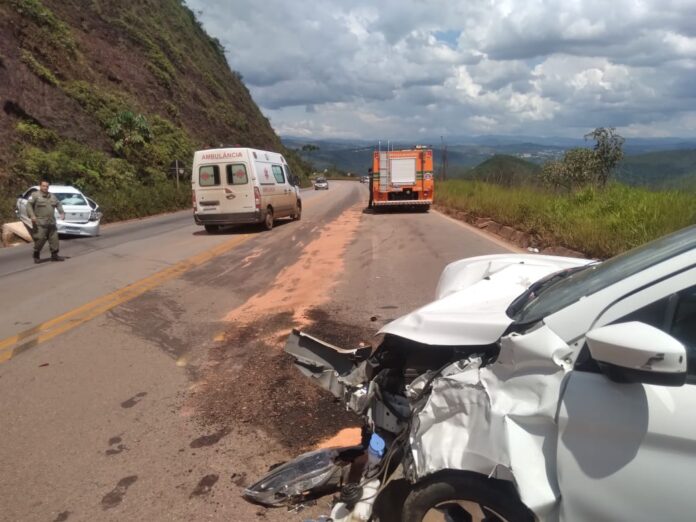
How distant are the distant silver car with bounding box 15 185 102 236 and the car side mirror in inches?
664

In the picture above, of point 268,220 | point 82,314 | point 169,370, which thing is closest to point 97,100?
point 268,220

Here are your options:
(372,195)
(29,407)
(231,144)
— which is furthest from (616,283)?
(231,144)

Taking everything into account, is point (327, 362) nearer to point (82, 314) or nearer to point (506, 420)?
point (506, 420)

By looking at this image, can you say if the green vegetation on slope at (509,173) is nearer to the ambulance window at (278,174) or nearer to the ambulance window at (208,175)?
the ambulance window at (278,174)

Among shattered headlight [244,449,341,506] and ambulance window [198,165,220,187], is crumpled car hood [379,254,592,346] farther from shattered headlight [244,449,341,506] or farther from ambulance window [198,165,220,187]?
ambulance window [198,165,220,187]

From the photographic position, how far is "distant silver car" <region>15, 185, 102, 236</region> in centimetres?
1655

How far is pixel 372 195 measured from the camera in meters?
24.9

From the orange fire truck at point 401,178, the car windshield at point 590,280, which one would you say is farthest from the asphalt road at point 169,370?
the orange fire truck at point 401,178

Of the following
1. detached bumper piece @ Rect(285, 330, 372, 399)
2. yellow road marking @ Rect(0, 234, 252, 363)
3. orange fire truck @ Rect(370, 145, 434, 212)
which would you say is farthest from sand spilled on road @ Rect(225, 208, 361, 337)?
orange fire truck @ Rect(370, 145, 434, 212)

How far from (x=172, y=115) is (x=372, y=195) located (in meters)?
20.8

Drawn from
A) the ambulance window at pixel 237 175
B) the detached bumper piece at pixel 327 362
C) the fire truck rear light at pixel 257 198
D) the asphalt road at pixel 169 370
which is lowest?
the asphalt road at pixel 169 370

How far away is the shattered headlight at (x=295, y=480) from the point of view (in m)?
3.10

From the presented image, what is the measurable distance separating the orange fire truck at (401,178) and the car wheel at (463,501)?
2215cm

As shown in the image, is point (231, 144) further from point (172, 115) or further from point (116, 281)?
point (116, 281)
